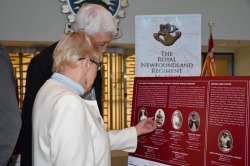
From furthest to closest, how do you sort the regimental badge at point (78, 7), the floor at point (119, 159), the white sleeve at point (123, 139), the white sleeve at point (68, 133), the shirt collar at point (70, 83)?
the floor at point (119, 159) → the regimental badge at point (78, 7) → the white sleeve at point (123, 139) → the shirt collar at point (70, 83) → the white sleeve at point (68, 133)

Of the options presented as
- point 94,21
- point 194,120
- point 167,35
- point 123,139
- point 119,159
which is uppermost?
point 167,35

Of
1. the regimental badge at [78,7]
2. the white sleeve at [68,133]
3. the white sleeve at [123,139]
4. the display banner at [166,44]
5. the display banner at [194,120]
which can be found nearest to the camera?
the white sleeve at [68,133]

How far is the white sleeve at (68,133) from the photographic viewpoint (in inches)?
49.1

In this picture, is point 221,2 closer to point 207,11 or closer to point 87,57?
point 207,11

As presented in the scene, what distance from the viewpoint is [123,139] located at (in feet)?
6.91

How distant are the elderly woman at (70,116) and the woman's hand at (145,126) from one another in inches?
28.1

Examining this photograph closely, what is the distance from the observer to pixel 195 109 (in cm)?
187

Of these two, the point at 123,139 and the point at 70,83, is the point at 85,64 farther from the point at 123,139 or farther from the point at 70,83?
the point at 123,139

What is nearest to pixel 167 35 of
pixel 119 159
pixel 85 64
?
pixel 85 64

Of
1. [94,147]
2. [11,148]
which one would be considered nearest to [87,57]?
[94,147]

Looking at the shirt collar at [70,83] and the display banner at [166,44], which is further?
the display banner at [166,44]

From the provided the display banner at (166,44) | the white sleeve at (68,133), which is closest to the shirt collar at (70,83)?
the white sleeve at (68,133)

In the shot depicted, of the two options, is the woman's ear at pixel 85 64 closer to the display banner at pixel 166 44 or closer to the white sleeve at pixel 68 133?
the white sleeve at pixel 68 133

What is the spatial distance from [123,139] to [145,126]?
18cm
